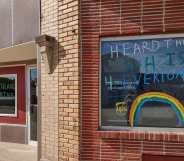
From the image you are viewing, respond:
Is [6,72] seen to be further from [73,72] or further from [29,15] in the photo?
[73,72]

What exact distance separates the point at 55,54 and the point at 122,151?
217 cm

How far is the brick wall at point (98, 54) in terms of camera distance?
6.87 meters

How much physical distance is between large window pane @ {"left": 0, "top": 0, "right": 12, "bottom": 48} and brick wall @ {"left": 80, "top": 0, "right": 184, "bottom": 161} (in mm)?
4598

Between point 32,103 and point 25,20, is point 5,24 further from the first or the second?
point 32,103

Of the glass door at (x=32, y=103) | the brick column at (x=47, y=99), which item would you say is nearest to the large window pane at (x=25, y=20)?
the glass door at (x=32, y=103)

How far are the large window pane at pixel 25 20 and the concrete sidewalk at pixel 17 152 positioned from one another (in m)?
2.74

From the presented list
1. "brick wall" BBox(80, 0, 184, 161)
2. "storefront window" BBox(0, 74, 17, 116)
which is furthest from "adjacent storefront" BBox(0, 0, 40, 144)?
"brick wall" BBox(80, 0, 184, 161)

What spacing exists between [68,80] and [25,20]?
381cm

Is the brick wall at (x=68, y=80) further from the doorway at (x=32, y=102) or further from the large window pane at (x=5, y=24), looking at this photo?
the doorway at (x=32, y=102)

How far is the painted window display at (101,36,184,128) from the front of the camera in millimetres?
6973

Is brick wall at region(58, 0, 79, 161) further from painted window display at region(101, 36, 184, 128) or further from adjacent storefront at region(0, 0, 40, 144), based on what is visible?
adjacent storefront at region(0, 0, 40, 144)

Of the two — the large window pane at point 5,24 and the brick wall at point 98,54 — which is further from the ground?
the large window pane at point 5,24

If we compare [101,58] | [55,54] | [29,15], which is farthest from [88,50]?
[29,15]

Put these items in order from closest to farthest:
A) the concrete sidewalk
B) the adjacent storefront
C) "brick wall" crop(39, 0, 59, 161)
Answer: "brick wall" crop(39, 0, 59, 161) → the concrete sidewalk → the adjacent storefront
